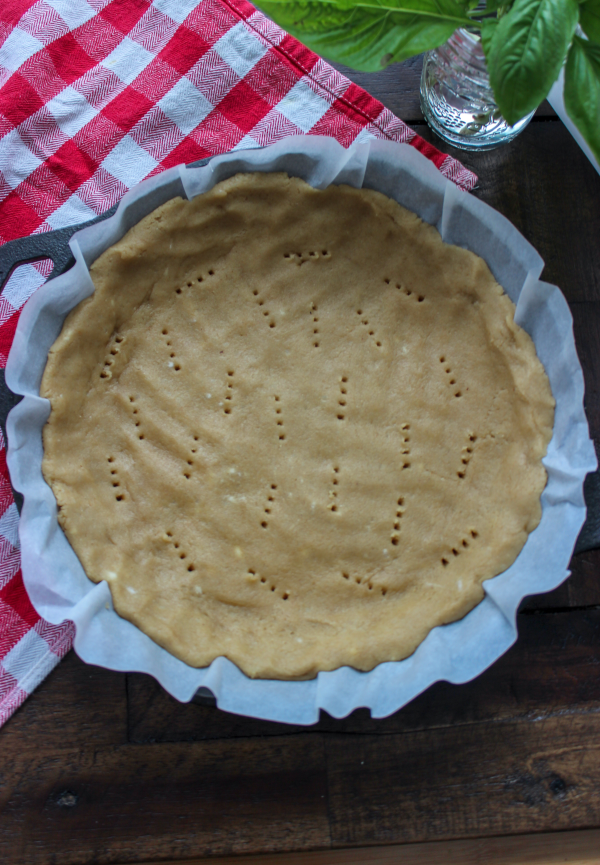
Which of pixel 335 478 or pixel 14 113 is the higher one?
pixel 14 113

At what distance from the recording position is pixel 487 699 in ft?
3.81

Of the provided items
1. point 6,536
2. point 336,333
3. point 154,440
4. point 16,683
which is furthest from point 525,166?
point 16,683

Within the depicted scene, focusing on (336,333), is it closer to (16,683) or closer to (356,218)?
(356,218)

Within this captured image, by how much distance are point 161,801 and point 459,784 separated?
532mm

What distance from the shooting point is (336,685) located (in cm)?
107

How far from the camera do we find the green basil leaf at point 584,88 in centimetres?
85

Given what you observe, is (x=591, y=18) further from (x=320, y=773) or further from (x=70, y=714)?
(x=70, y=714)

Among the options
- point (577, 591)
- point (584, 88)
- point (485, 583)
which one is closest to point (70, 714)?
point (485, 583)

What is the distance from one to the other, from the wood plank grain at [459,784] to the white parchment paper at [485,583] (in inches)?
7.1

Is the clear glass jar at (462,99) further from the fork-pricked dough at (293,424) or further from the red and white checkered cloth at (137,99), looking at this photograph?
the fork-pricked dough at (293,424)

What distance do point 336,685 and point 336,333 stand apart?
24.8 inches

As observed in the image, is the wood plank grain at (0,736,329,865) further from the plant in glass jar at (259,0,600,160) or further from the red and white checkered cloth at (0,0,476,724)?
the plant in glass jar at (259,0,600,160)

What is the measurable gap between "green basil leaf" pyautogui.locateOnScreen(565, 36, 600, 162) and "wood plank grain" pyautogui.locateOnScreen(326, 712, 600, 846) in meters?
0.98

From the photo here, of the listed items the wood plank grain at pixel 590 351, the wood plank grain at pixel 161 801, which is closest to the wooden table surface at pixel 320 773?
the wood plank grain at pixel 161 801
